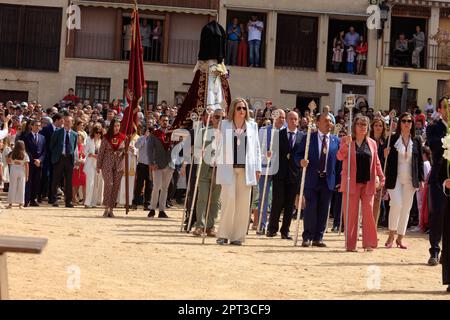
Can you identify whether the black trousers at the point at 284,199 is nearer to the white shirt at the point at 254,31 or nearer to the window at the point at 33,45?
the white shirt at the point at 254,31

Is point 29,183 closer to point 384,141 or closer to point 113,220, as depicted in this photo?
point 113,220

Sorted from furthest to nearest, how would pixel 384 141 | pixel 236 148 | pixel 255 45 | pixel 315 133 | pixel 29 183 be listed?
1. pixel 255 45
2. pixel 29 183
3. pixel 384 141
4. pixel 315 133
5. pixel 236 148

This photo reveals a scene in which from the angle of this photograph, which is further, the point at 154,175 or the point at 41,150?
Result: the point at 41,150

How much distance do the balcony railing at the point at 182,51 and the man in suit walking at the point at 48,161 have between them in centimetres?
1883

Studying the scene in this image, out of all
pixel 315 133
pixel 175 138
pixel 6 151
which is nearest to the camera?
pixel 315 133

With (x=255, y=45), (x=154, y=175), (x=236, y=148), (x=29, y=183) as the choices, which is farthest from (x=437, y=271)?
(x=255, y=45)

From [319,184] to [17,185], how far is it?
8992mm

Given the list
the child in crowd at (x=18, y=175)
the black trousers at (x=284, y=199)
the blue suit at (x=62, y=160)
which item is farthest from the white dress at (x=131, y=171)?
the black trousers at (x=284, y=199)

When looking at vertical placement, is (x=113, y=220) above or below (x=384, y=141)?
below

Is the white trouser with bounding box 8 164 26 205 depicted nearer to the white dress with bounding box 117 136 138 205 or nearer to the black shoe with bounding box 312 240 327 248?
the white dress with bounding box 117 136 138 205

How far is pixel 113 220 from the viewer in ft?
71.6

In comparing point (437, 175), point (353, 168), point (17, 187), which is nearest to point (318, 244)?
point (353, 168)

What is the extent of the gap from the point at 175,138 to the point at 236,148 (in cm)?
627

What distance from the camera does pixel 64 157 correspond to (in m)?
26.3
